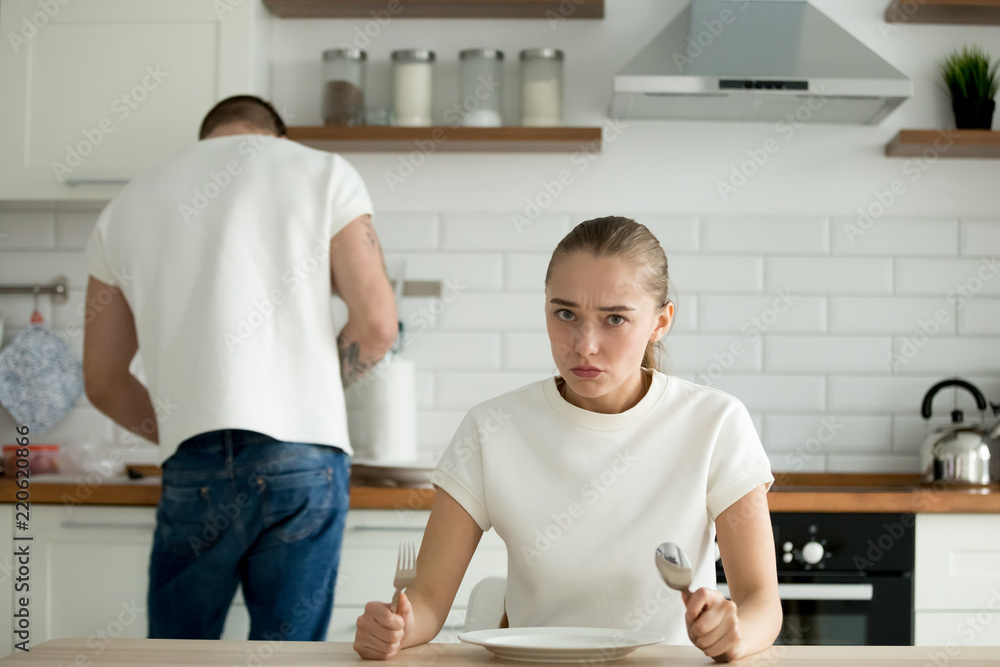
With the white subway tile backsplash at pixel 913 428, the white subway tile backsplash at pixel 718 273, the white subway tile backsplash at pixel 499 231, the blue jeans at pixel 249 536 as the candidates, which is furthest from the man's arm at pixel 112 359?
the white subway tile backsplash at pixel 913 428

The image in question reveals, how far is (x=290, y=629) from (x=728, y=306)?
1.56 metres

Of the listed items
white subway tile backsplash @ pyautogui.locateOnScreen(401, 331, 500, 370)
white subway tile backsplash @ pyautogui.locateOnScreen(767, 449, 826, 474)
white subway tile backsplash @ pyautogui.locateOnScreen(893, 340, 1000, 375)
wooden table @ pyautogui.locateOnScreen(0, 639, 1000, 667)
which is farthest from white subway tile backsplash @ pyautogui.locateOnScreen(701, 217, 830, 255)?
wooden table @ pyautogui.locateOnScreen(0, 639, 1000, 667)

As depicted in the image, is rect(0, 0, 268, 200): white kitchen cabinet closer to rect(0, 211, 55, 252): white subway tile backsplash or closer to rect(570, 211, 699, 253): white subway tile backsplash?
rect(0, 211, 55, 252): white subway tile backsplash

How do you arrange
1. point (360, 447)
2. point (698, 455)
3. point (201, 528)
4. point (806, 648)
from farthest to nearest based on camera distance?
1. point (360, 447)
2. point (201, 528)
3. point (698, 455)
4. point (806, 648)

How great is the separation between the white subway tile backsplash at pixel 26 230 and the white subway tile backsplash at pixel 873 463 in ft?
7.64

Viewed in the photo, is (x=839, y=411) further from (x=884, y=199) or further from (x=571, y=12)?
(x=571, y=12)

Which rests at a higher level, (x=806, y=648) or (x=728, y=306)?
(x=728, y=306)

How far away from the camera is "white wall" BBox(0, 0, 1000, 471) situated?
272 cm

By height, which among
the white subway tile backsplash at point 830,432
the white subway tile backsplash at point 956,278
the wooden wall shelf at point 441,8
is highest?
the wooden wall shelf at point 441,8

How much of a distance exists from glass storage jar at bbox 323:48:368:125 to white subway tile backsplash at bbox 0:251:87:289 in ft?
2.81

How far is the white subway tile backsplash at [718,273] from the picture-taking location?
2.75m

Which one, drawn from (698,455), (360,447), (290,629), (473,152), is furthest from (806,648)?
(473,152)

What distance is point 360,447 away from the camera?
267 centimetres

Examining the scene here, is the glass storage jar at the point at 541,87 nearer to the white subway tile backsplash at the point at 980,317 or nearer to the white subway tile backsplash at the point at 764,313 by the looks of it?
the white subway tile backsplash at the point at 764,313
